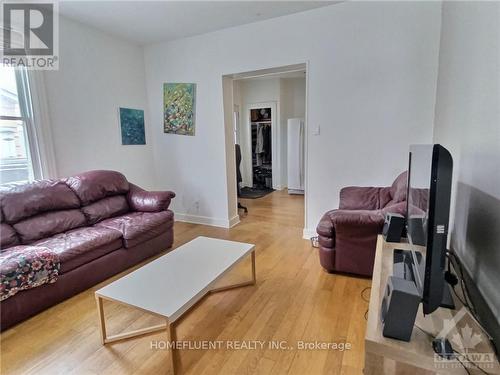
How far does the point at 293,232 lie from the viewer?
11.9 feet

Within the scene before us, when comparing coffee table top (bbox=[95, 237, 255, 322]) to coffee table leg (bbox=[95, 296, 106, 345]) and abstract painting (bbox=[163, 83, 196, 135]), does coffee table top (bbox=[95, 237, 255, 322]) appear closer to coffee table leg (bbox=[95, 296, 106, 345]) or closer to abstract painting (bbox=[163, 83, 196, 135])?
coffee table leg (bbox=[95, 296, 106, 345])

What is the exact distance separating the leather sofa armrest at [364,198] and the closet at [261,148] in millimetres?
3979

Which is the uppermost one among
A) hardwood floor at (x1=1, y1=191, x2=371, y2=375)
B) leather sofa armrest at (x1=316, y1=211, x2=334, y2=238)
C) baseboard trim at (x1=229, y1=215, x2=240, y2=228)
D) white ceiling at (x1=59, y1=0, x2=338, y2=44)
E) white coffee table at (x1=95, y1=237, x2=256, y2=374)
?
white ceiling at (x1=59, y1=0, x2=338, y2=44)

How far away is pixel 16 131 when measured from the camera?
271 cm

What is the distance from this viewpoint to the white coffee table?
1.46 m

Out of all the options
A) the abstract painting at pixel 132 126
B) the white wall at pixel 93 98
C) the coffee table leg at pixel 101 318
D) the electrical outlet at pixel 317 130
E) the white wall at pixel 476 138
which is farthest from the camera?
the abstract painting at pixel 132 126

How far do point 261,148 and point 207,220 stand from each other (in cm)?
326

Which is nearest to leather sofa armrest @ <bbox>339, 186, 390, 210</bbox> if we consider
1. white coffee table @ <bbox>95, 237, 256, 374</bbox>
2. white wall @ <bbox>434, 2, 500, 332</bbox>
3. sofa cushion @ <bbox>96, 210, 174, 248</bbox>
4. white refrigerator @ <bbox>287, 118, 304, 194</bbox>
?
white wall @ <bbox>434, 2, 500, 332</bbox>

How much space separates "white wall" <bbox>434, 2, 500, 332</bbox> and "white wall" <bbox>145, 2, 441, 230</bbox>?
0.62 meters

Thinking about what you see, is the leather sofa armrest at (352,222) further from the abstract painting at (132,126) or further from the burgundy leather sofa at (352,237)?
the abstract painting at (132,126)

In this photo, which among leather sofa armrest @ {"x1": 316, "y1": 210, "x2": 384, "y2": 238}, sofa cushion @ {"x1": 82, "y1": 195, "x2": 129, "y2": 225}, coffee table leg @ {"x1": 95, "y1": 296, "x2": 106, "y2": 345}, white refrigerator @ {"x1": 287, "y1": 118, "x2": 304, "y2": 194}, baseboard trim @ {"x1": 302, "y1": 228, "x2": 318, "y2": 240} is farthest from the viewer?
white refrigerator @ {"x1": 287, "y1": 118, "x2": 304, "y2": 194}

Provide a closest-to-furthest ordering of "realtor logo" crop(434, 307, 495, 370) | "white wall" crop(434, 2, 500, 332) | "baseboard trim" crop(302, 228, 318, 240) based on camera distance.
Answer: "realtor logo" crop(434, 307, 495, 370) → "white wall" crop(434, 2, 500, 332) → "baseboard trim" crop(302, 228, 318, 240)

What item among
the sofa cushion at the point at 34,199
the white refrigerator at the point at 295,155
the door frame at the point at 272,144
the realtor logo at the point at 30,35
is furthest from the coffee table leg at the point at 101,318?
the door frame at the point at 272,144

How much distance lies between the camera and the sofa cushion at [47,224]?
2355 mm
